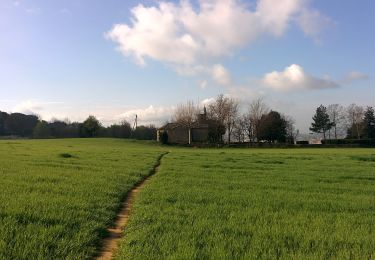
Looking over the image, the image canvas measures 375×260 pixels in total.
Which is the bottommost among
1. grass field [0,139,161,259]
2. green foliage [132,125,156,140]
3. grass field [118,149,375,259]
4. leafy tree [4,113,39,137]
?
grass field [118,149,375,259]

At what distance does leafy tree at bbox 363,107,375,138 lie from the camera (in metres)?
113

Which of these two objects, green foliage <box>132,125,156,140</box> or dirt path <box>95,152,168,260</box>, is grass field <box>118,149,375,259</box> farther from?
green foliage <box>132,125,156,140</box>

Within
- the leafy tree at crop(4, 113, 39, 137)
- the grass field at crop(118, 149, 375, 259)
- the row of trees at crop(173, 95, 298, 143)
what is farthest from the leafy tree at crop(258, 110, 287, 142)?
the grass field at crop(118, 149, 375, 259)

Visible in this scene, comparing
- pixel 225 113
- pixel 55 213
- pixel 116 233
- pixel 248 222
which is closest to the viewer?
pixel 116 233

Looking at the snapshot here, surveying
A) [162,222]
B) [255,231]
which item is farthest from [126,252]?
[255,231]

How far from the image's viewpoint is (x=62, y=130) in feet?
433

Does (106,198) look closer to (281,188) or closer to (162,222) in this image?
(162,222)

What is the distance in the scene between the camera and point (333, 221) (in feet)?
33.8

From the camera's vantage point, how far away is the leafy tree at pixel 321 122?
126188mm

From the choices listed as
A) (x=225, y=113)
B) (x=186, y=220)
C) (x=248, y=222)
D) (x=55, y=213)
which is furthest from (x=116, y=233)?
(x=225, y=113)

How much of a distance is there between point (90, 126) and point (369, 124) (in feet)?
252

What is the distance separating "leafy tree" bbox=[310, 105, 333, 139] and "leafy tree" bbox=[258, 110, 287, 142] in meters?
25.7

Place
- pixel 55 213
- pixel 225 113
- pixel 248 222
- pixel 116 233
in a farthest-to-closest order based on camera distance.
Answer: pixel 225 113 < pixel 248 222 < pixel 55 213 < pixel 116 233

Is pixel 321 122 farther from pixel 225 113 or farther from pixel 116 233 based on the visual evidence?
pixel 116 233
